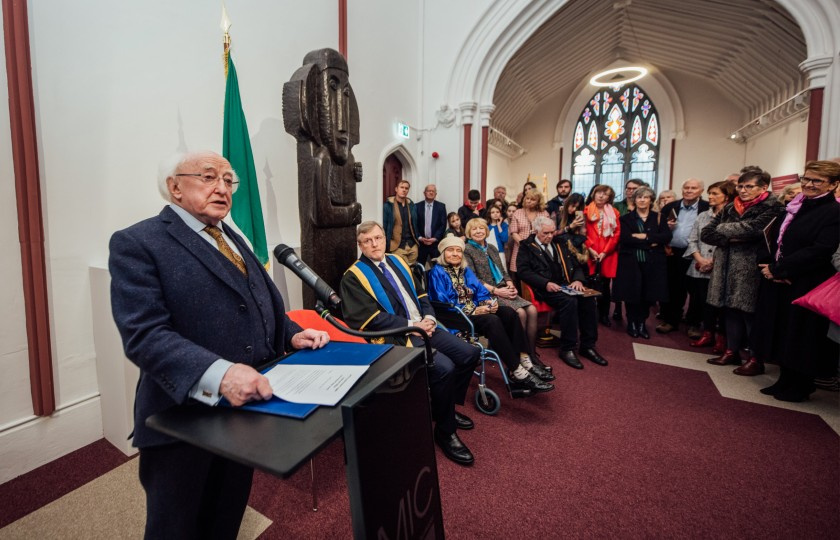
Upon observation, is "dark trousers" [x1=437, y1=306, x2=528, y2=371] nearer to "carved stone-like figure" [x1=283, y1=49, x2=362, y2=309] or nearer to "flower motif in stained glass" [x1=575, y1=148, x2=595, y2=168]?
"carved stone-like figure" [x1=283, y1=49, x2=362, y2=309]

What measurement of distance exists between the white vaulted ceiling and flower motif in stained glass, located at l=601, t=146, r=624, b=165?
7.65 feet

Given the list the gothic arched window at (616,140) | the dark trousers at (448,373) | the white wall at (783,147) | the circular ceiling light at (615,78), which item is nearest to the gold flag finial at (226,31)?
the dark trousers at (448,373)

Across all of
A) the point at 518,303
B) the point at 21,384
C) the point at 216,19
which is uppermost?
the point at 216,19

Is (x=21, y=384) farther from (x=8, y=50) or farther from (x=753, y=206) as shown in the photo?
(x=753, y=206)

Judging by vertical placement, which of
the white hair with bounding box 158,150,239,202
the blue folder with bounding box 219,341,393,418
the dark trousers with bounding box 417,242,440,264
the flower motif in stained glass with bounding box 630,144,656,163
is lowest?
the blue folder with bounding box 219,341,393,418

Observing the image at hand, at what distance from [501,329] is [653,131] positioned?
36.3 feet

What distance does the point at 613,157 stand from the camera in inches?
455

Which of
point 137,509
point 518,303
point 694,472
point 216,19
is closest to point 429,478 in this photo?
point 137,509

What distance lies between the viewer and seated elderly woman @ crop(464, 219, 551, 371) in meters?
3.22

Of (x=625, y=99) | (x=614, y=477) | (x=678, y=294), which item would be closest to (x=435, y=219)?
(x=678, y=294)

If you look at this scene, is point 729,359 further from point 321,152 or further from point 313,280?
point 321,152

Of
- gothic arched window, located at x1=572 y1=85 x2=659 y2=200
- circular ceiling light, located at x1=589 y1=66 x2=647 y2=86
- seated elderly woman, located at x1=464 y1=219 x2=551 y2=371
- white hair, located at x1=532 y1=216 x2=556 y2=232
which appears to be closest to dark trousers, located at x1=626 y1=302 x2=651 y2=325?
white hair, located at x1=532 y1=216 x2=556 y2=232

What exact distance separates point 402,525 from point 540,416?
75.6 inches

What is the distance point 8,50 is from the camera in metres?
1.81
